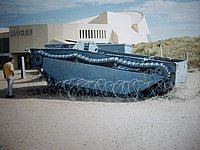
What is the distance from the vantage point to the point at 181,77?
12.7ft

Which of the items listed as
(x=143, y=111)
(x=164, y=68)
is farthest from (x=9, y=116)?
(x=164, y=68)

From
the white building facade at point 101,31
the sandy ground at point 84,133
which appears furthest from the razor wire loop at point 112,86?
the white building facade at point 101,31

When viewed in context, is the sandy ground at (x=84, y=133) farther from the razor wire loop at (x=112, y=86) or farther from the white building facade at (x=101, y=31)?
the white building facade at (x=101, y=31)

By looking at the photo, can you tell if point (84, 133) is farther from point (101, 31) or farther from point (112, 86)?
point (101, 31)

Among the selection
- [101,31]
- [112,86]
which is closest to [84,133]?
[112,86]

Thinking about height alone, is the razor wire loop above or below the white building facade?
below

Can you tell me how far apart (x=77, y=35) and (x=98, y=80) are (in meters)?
11.5

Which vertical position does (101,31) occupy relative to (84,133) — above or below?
above

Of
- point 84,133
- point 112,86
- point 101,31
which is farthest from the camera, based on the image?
point 101,31

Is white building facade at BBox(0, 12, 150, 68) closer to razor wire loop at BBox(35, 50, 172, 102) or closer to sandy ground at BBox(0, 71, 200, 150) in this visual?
razor wire loop at BBox(35, 50, 172, 102)

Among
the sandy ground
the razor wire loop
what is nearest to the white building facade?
the razor wire loop

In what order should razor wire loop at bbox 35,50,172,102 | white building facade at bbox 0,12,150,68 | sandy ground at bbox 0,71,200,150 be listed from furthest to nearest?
white building facade at bbox 0,12,150,68 < razor wire loop at bbox 35,50,172,102 < sandy ground at bbox 0,71,200,150

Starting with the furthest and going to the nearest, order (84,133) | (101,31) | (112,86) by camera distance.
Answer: (101,31), (112,86), (84,133)

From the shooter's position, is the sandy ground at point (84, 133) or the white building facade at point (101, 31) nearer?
the sandy ground at point (84, 133)
